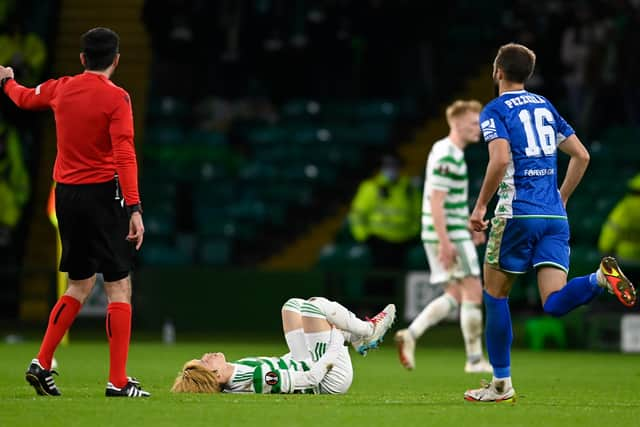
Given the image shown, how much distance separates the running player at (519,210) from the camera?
28.4 ft

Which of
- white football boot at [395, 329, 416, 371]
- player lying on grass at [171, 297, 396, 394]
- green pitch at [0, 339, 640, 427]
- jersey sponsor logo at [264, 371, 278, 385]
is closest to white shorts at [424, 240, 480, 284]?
white football boot at [395, 329, 416, 371]

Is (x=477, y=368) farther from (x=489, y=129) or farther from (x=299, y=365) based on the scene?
(x=489, y=129)

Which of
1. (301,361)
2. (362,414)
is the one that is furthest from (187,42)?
(362,414)

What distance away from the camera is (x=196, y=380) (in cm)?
923

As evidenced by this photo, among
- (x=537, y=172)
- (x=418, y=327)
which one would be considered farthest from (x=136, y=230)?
(x=418, y=327)

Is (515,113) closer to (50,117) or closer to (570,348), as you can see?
(570,348)

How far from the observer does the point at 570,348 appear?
17.1 meters

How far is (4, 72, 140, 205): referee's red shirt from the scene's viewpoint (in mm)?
8703

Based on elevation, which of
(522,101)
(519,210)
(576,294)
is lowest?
(576,294)

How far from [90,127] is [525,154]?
249cm

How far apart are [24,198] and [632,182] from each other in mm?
8169

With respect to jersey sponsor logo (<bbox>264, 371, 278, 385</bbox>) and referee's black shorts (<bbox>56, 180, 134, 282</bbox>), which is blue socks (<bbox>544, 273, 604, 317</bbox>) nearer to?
jersey sponsor logo (<bbox>264, 371, 278, 385</bbox>)

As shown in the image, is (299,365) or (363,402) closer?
(363,402)

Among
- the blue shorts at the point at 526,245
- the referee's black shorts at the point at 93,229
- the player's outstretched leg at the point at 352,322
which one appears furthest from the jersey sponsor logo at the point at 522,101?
the referee's black shorts at the point at 93,229
